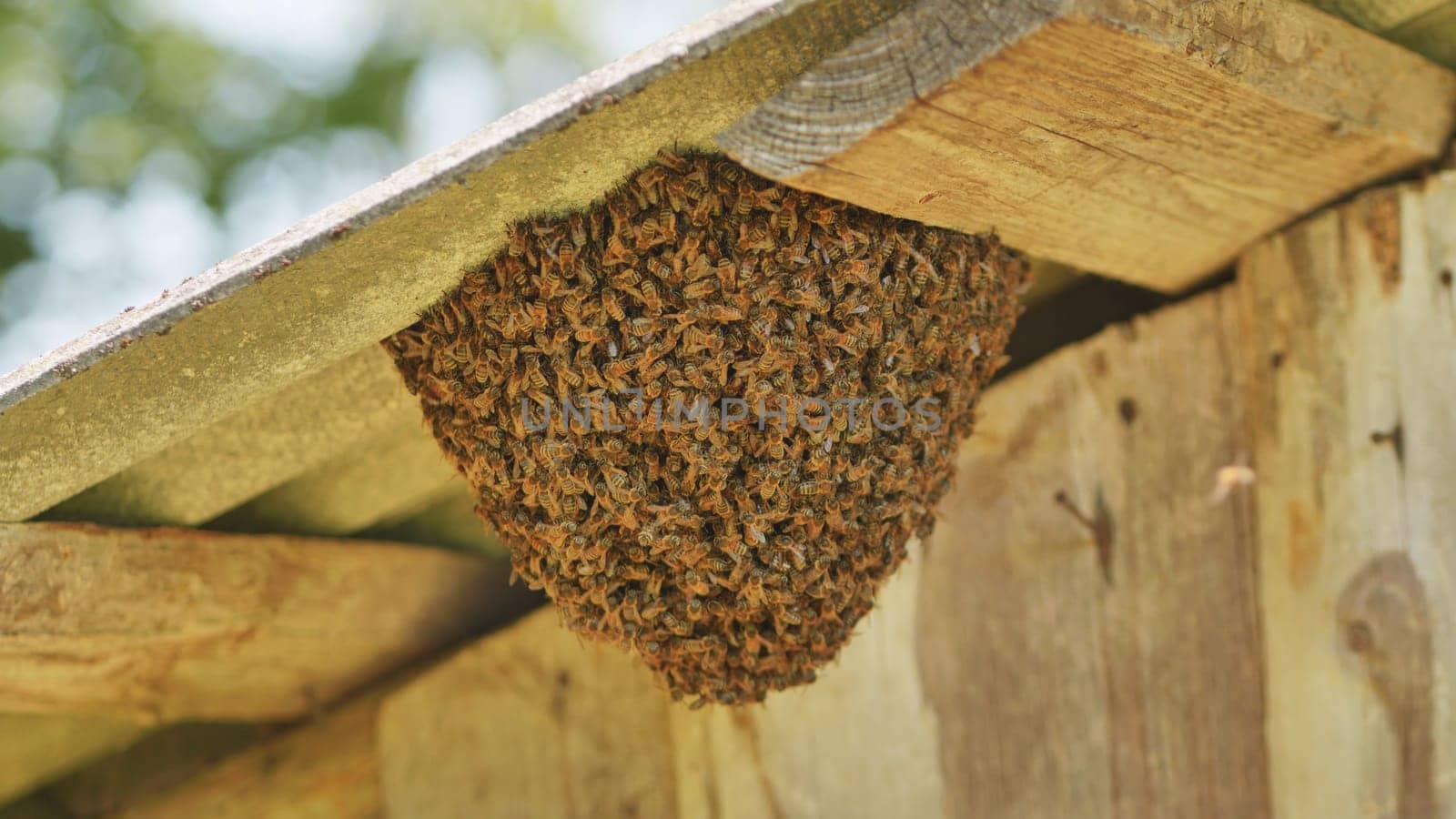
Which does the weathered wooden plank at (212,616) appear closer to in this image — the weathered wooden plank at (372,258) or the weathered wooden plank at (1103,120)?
the weathered wooden plank at (372,258)

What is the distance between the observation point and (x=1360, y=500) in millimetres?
2816

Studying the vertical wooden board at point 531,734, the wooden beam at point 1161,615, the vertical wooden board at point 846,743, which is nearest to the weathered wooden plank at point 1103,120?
the wooden beam at point 1161,615

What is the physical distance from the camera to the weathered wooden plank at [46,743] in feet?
12.4

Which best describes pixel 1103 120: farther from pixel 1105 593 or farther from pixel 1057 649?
pixel 1057 649

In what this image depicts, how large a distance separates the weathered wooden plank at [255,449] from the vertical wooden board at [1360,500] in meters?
2.00

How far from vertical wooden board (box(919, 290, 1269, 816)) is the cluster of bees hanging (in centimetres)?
79

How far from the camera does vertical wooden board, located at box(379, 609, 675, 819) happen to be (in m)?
3.66

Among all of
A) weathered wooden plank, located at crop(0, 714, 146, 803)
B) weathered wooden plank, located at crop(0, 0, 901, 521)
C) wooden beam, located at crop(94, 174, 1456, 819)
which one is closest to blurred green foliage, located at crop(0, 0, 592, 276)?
weathered wooden plank, located at crop(0, 714, 146, 803)

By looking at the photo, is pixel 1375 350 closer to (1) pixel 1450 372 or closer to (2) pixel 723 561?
(1) pixel 1450 372

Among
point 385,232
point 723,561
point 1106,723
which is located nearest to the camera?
point 385,232

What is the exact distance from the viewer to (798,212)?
223 centimetres

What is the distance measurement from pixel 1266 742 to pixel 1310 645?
0.25 meters

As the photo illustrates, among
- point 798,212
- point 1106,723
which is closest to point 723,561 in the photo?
point 798,212

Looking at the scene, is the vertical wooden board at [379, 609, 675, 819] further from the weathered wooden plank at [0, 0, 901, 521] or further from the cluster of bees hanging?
the weathered wooden plank at [0, 0, 901, 521]
